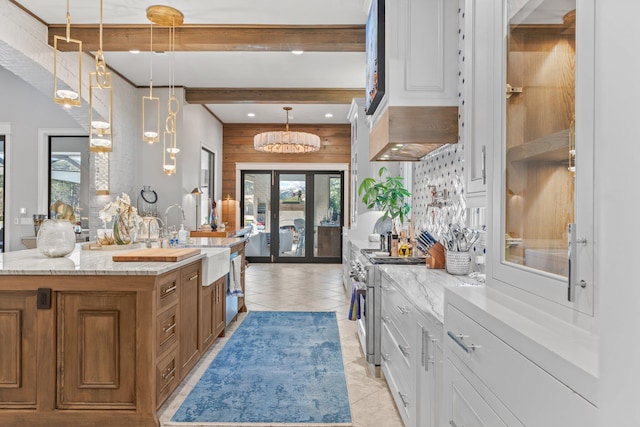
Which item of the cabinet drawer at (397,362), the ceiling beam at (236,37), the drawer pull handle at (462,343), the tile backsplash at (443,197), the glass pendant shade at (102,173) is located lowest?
the cabinet drawer at (397,362)

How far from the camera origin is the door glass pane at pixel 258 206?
9.12 m

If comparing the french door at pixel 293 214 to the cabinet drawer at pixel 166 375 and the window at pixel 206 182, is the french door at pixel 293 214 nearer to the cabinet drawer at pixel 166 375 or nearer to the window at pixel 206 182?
the window at pixel 206 182

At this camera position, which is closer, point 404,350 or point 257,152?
point 404,350

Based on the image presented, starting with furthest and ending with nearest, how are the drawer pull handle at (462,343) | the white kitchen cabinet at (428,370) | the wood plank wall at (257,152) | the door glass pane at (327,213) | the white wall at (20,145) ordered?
the door glass pane at (327,213) < the wood plank wall at (257,152) < the white wall at (20,145) < the white kitchen cabinet at (428,370) < the drawer pull handle at (462,343)

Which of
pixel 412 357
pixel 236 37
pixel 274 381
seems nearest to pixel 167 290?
pixel 274 381

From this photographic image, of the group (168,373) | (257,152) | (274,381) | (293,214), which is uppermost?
(257,152)

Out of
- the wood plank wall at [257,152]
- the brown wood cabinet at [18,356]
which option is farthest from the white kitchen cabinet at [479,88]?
→ the wood plank wall at [257,152]

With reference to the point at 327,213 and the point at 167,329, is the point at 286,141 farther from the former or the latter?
the point at 167,329

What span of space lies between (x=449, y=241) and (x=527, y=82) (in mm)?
1601

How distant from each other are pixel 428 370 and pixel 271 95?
5.47 metres

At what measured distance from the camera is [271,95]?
21.0 ft

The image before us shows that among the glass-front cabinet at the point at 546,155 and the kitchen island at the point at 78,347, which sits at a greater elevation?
the glass-front cabinet at the point at 546,155

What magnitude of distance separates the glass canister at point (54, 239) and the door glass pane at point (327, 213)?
6536 mm

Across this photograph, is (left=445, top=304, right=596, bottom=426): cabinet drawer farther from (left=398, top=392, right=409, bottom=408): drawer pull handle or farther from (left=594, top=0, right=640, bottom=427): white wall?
(left=398, top=392, right=409, bottom=408): drawer pull handle
